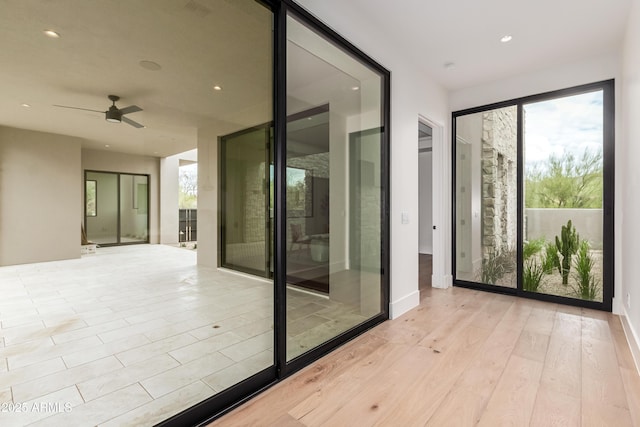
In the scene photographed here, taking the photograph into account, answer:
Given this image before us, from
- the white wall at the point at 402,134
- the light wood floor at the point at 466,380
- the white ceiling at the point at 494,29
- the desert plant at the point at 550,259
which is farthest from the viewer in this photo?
the desert plant at the point at 550,259

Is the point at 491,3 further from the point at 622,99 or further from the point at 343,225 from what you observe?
the point at 343,225

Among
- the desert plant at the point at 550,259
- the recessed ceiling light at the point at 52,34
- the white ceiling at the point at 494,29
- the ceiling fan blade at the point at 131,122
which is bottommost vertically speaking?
the desert plant at the point at 550,259

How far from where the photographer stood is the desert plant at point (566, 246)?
362 centimetres

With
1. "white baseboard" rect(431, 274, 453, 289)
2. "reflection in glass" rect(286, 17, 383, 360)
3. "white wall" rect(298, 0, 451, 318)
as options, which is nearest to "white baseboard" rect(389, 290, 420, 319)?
"white wall" rect(298, 0, 451, 318)

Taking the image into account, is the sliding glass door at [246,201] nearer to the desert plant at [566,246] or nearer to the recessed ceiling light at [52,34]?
the recessed ceiling light at [52,34]

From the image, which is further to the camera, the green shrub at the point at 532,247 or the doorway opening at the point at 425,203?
the doorway opening at the point at 425,203

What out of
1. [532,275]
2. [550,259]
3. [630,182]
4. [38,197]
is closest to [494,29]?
[630,182]

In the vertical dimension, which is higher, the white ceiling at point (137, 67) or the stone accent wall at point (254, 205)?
the white ceiling at point (137, 67)

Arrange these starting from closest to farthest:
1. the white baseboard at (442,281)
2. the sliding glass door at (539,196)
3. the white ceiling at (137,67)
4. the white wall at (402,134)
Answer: the white ceiling at (137,67), the white wall at (402,134), the sliding glass door at (539,196), the white baseboard at (442,281)

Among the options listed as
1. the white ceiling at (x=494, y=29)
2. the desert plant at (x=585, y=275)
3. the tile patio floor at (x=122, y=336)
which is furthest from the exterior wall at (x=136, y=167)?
the desert plant at (x=585, y=275)

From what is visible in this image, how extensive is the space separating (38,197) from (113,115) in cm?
47

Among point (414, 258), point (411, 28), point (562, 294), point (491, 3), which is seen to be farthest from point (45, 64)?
point (562, 294)

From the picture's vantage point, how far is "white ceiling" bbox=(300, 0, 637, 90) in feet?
8.36

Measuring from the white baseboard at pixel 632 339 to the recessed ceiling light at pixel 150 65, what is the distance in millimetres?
3532
